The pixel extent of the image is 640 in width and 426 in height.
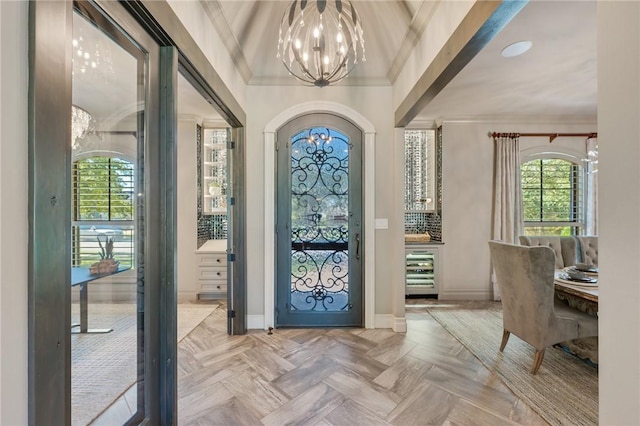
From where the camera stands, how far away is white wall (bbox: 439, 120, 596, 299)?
466cm

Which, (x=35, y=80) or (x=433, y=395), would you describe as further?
(x=433, y=395)

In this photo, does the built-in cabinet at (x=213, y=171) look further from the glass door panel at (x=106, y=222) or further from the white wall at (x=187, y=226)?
the glass door panel at (x=106, y=222)

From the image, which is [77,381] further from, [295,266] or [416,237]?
[416,237]

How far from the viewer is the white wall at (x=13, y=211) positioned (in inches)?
28.6

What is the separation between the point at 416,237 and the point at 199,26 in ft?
13.4

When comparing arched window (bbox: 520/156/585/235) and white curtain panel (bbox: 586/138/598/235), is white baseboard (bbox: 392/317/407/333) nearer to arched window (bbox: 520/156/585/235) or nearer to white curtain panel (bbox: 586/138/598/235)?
arched window (bbox: 520/156/585/235)

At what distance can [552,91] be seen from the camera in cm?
367

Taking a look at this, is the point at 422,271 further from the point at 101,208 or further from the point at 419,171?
the point at 101,208

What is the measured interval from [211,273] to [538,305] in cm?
401

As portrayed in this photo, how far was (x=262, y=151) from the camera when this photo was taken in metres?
3.35

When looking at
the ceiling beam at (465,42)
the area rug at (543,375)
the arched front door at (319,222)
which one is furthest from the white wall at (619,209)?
the arched front door at (319,222)

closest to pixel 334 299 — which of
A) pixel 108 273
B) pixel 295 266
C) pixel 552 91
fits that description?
pixel 295 266

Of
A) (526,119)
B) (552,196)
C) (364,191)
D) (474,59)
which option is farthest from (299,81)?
(552,196)

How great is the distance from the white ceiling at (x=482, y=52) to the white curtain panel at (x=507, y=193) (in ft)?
2.36
